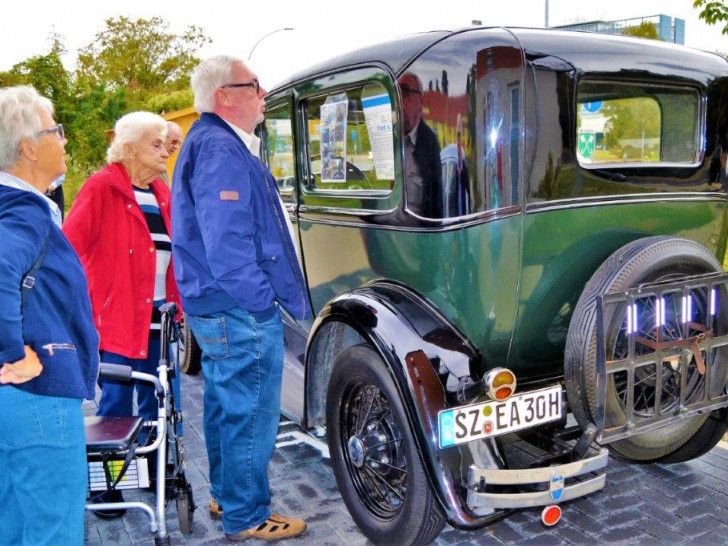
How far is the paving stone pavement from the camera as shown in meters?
3.05

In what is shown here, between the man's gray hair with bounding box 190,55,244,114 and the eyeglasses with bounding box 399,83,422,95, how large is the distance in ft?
2.28

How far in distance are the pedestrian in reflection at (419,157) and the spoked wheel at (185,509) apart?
1.59 meters

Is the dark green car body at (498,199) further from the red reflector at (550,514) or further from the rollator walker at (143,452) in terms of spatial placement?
the rollator walker at (143,452)

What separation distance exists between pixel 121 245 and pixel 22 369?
145cm

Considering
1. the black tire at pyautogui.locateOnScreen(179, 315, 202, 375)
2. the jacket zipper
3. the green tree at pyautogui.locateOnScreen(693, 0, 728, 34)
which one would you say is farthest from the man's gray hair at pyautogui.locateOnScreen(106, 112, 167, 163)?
the green tree at pyautogui.locateOnScreen(693, 0, 728, 34)

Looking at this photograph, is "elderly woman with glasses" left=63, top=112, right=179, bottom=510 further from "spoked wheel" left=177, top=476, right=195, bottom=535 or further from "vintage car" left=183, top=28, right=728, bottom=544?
"vintage car" left=183, top=28, right=728, bottom=544

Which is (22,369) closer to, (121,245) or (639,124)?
(121,245)

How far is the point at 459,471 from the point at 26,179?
1775 millimetres

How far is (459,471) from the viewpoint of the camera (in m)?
2.56

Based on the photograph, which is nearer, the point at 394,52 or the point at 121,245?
the point at 394,52

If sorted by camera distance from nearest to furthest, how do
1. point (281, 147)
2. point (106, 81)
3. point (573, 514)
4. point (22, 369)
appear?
point (22, 369) < point (573, 514) < point (281, 147) < point (106, 81)

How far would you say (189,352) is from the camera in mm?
5398

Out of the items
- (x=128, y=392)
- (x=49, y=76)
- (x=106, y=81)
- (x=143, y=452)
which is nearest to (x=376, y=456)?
(x=143, y=452)

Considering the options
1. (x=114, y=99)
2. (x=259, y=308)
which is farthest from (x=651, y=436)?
(x=114, y=99)
